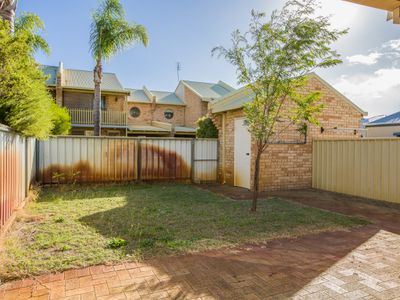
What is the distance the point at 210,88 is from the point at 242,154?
1597 centimetres

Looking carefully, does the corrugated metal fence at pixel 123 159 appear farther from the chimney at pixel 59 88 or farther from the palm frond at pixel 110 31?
the chimney at pixel 59 88

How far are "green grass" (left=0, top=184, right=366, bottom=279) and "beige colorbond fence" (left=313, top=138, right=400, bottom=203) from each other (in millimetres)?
2582

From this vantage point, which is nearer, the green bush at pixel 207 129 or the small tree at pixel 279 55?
the small tree at pixel 279 55

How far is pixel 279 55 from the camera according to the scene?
17.5ft

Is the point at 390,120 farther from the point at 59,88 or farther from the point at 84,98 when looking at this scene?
the point at 59,88

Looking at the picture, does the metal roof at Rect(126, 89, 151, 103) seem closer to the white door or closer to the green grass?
the white door

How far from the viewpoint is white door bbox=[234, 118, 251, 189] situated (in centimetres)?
917

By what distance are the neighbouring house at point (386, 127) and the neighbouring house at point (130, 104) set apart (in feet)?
39.4

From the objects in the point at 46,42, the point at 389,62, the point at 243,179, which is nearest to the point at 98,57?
the point at 46,42

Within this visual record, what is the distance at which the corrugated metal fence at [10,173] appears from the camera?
3999 mm

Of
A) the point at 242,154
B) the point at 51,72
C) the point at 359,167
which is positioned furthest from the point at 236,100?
the point at 51,72

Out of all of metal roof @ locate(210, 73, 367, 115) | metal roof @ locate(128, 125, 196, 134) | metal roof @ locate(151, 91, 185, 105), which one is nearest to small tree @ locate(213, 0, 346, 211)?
metal roof @ locate(210, 73, 367, 115)

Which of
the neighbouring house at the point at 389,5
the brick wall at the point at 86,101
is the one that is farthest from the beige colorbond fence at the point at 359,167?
the brick wall at the point at 86,101

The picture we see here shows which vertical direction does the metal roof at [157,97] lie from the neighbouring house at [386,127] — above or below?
above
